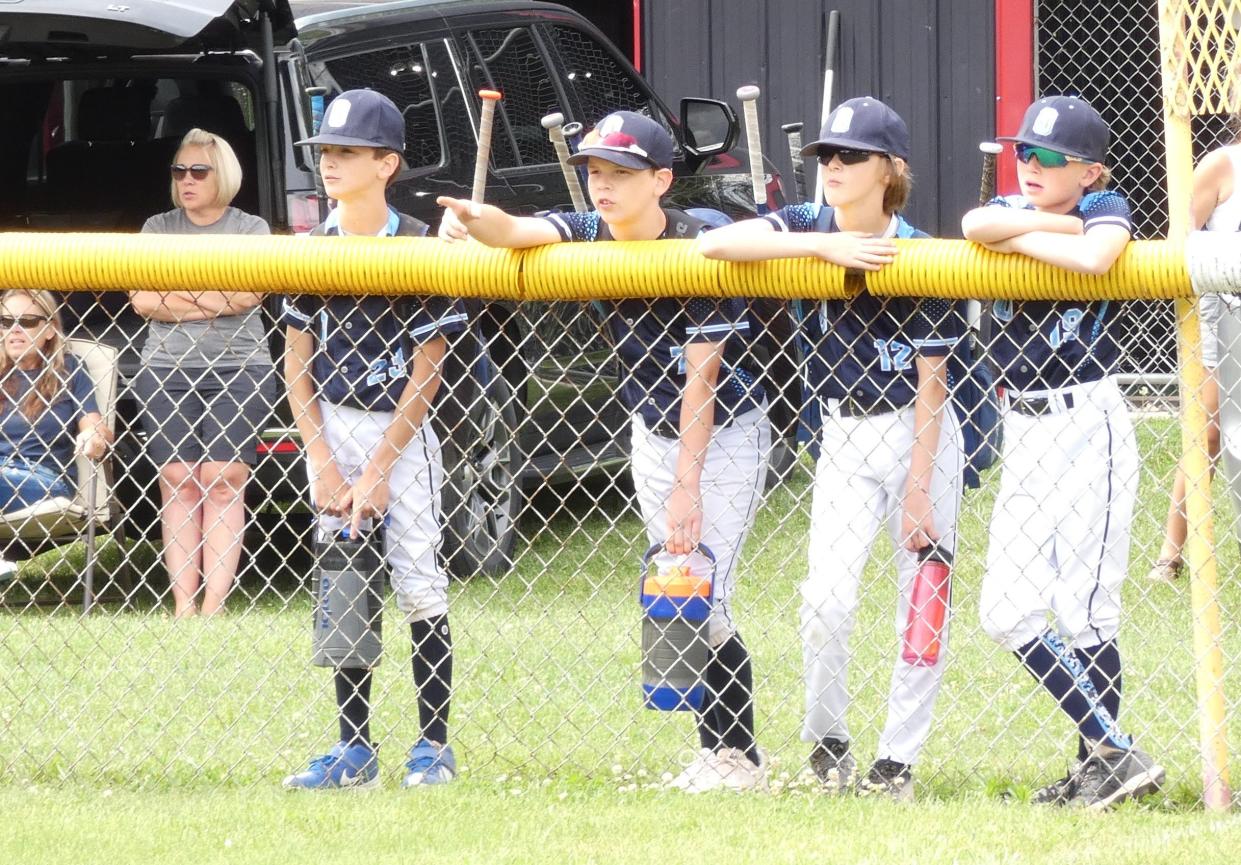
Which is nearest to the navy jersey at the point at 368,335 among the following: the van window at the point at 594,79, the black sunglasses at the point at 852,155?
the black sunglasses at the point at 852,155

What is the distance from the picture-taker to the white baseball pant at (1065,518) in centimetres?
384

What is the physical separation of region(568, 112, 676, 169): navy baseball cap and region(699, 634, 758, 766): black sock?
1120 mm

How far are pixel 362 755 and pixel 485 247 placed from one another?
1.27 metres

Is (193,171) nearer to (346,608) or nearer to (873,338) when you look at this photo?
(346,608)

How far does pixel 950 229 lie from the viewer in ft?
32.7

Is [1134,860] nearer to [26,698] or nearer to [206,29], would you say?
[26,698]

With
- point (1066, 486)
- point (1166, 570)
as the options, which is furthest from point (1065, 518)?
point (1166, 570)

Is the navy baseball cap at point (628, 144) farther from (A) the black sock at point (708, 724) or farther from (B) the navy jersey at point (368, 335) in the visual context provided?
(A) the black sock at point (708, 724)

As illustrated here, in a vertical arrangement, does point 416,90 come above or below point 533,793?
above

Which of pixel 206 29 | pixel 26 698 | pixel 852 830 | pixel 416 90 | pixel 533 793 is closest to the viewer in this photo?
pixel 852 830

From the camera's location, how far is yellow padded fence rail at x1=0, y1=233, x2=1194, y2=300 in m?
3.47

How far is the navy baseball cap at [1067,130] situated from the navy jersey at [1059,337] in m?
0.10

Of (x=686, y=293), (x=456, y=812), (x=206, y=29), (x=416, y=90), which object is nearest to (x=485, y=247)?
(x=686, y=293)

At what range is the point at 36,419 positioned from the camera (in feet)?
19.6
